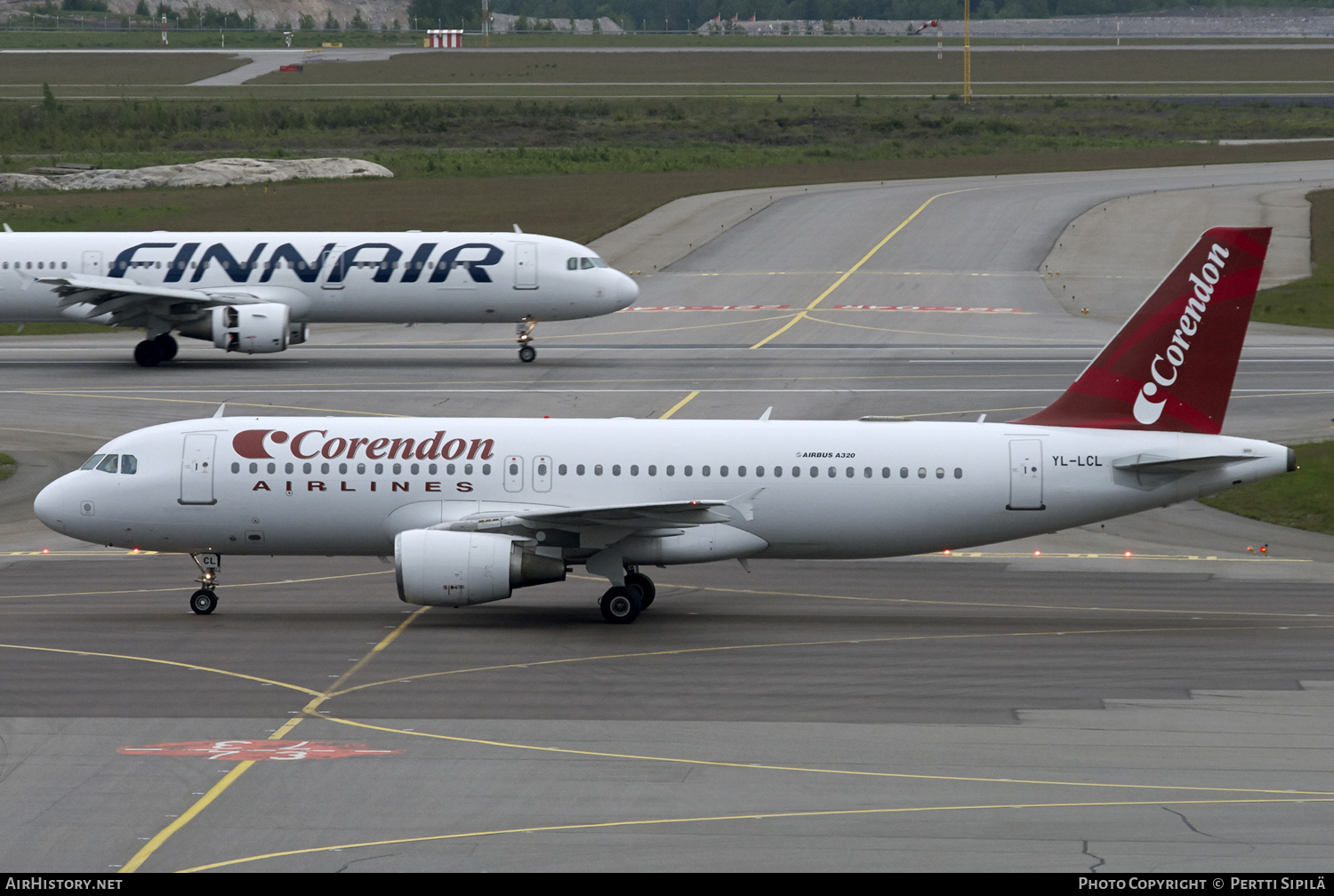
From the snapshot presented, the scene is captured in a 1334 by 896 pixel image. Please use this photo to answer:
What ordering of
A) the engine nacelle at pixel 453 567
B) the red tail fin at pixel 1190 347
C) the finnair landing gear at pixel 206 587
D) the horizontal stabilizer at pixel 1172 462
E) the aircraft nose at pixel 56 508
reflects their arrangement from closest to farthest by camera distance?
the engine nacelle at pixel 453 567
the horizontal stabilizer at pixel 1172 462
the red tail fin at pixel 1190 347
the aircraft nose at pixel 56 508
the finnair landing gear at pixel 206 587

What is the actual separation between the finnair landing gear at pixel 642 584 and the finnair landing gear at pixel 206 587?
343 inches

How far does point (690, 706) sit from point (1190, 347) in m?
13.4

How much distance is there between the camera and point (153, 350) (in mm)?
64125

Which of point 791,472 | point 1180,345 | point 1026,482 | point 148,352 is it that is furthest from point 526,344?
point 1180,345

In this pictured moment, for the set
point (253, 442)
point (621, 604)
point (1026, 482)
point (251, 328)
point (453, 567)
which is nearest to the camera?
point (453, 567)

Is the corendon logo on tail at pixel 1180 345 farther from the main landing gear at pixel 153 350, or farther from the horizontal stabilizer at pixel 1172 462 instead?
the main landing gear at pixel 153 350

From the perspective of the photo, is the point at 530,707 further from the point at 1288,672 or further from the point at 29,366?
the point at 29,366

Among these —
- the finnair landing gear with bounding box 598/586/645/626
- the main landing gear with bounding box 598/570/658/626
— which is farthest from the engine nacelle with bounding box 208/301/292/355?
the finnair landing gear with bounding box 598/586/645/626

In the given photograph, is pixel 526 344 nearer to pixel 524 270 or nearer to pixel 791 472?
pixel 524 270

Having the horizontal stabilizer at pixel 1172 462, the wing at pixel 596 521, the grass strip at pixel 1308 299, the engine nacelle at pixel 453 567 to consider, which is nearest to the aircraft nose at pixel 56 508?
the engine nacelle at pixel 453 567

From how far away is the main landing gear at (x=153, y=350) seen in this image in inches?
2525

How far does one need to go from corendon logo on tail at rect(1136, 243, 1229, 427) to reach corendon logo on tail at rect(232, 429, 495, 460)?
13502 mm

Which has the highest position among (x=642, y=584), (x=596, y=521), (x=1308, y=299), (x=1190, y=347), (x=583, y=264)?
(x=1190, y=347)

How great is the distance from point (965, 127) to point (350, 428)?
119 meters
